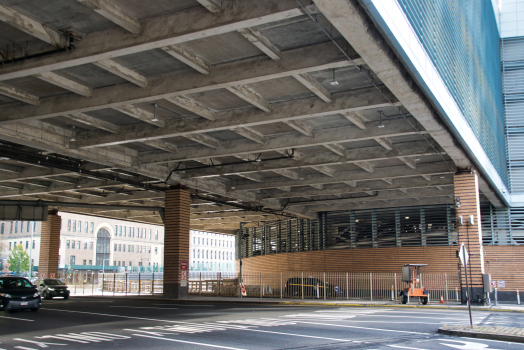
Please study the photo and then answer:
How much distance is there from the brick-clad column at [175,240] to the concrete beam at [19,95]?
1356cm

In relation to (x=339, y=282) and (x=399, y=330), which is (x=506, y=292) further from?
(x=399, y=330)

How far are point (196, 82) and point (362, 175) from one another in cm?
1632

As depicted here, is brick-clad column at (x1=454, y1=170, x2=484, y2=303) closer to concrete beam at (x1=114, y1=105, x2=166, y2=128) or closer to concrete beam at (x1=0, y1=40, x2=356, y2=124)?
concrete beam at (x1=0, y1=40, x2=356, y2=124)

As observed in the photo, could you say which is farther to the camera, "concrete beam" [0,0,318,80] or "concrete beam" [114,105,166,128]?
"concrete beam" [114,105,166,128]

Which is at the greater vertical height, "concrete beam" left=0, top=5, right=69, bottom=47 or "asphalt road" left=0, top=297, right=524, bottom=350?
"concrete beam" left=0, top=5, right=69, bottom=47

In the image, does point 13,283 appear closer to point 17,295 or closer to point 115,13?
point 17,295

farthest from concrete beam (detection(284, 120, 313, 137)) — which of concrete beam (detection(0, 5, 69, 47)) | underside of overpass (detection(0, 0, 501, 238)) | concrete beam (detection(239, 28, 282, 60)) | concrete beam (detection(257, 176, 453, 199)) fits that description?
concrete beam (detection(257, 176, 453, 199))

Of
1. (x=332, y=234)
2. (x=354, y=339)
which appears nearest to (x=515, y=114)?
(x=332, y=234)

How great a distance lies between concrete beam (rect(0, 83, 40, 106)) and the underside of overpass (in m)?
0.04

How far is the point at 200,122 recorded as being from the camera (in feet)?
64.0

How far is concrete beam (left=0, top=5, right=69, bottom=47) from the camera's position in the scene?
11.7 meters

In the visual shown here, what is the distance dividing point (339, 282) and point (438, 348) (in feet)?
95.8

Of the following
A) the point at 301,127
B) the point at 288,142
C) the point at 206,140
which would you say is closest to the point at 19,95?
the point at 206,140

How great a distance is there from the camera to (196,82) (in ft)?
49.5
